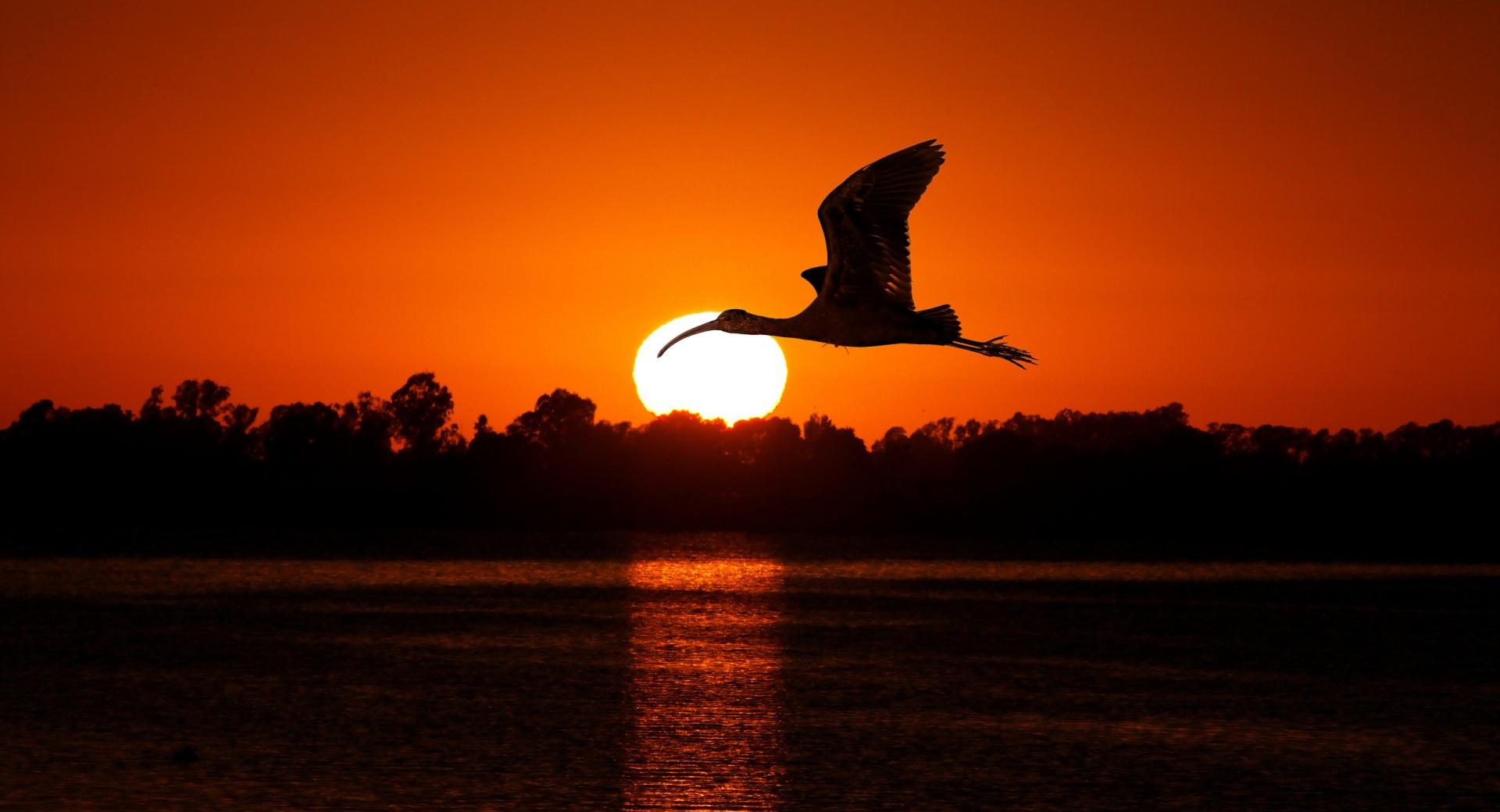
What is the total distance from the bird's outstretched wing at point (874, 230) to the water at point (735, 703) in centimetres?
1601

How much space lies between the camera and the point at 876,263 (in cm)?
2161

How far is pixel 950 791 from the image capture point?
1454 inches

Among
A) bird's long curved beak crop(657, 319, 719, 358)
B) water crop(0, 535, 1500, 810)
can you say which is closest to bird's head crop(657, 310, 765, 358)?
bird's long curved beak crop(657, 319, 719, 358)

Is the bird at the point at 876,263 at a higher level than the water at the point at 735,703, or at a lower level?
higher

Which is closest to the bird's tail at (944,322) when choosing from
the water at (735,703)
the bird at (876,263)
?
the bird at (876,263)

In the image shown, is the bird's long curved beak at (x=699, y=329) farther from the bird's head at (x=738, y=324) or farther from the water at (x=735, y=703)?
the water at (x=735, y=703)

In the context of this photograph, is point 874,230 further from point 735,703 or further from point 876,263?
point 735,703

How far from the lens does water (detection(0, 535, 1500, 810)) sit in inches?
1463

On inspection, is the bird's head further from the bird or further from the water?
the water

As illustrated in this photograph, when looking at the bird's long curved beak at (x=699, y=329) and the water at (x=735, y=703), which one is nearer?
the bird's long curved beak at (x=699, y=329)

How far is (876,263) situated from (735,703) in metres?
31.2

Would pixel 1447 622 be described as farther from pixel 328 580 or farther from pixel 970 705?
pixel 328 580

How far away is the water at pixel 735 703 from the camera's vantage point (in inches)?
1463

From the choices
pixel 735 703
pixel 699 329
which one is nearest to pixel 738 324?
pixel 699 329
